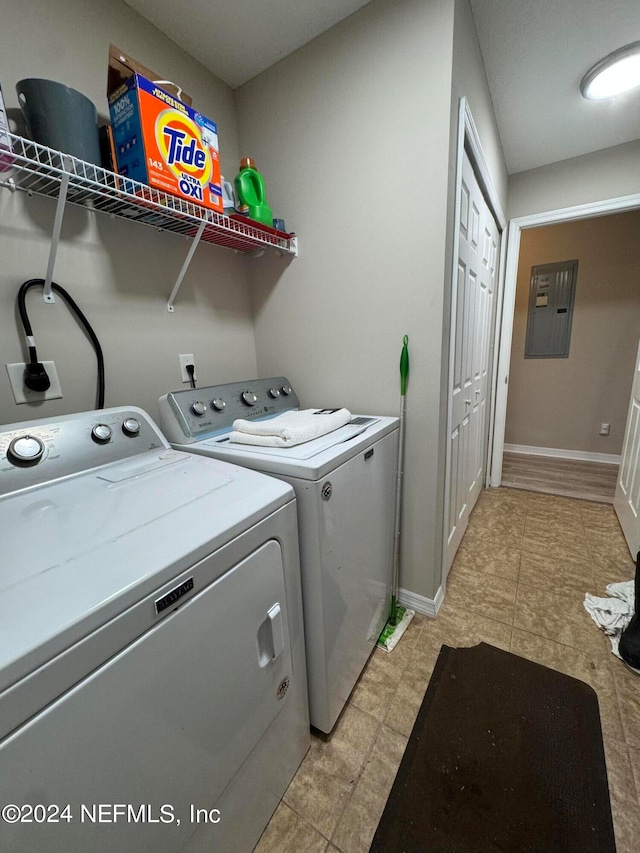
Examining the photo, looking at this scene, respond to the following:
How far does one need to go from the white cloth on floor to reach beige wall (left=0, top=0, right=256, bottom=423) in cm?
207

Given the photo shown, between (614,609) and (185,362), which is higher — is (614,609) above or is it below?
below

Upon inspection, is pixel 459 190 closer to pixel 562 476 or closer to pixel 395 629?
pixel 395 629

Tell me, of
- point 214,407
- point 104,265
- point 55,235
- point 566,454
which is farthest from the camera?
point 566,454

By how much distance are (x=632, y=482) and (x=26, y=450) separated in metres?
2.90

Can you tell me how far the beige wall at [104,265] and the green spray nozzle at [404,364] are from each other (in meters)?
0.88

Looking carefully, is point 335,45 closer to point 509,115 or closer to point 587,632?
point 509,115

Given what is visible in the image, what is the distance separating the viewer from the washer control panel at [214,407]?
1.19 m

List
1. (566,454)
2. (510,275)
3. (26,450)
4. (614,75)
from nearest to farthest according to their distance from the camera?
(26,450), (614,75), (510,275), (566,454)

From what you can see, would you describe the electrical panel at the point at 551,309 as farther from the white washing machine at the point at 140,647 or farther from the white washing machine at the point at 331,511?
the white washing machine at the point at 140,647

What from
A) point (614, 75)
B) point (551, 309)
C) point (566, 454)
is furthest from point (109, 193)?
point (566, 454)

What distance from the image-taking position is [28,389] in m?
1.04

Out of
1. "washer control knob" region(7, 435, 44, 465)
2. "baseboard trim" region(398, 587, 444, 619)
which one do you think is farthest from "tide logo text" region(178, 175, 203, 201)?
"baseboard trim" region(398, 587, 444, 619)

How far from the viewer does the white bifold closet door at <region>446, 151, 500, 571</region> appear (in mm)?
1488

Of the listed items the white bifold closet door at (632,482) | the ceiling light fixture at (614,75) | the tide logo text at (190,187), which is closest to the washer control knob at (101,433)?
the tide logo text at (190,187)
